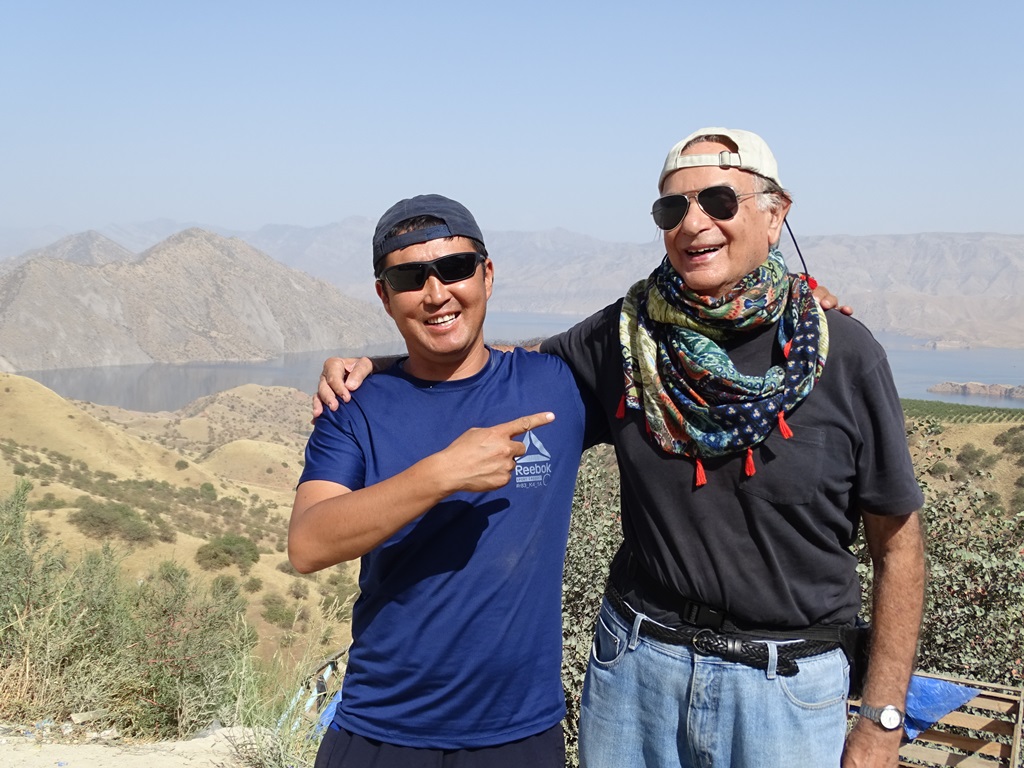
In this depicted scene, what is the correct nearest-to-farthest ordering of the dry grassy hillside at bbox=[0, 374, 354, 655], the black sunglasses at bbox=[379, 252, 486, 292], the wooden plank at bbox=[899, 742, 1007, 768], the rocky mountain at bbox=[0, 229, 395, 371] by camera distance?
1. the black sunglasses at bbox=[379, 252, 486, 292]
2. the wooden plank at bbox=[899, 742, 1007, 768]
3. the dry grassy hillside at bbox=[0, 374, 354, 655]
4. the rocky mountain at bbox=[0, 229, 395, 371]

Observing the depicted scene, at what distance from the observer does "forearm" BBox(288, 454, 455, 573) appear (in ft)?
6.27

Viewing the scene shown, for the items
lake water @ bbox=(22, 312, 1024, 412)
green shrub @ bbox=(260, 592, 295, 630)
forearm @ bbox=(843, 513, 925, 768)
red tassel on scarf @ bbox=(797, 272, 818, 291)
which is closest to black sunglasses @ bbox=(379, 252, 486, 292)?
red tassel on scarf @ bbox=(797, 272, 818, 291)

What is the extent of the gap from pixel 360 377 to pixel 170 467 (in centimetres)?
4204

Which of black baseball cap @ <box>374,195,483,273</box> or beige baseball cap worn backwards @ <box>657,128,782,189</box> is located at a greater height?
beige baseball cap worn backwards @ <box>657,128,782,189</box>

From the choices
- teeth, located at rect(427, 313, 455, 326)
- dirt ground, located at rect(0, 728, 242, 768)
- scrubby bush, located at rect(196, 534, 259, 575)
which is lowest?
scrubby bush, located at rect(196, 534, 259, 575)

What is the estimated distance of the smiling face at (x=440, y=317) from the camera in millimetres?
2291

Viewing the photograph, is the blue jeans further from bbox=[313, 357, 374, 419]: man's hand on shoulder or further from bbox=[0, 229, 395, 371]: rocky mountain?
bbox=[0, 229, 395, 371]: rocky mountain

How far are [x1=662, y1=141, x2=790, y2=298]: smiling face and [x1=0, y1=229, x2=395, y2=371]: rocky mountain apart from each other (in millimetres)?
133860

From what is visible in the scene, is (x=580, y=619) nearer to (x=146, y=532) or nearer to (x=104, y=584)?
(x=104, y=584)

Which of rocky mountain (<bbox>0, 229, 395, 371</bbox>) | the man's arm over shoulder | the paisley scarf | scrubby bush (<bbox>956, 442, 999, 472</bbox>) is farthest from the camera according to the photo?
rocky mountain (<bbox>0, 229, 395, 371</bbox>)

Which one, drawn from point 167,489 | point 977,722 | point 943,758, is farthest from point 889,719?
point 167,489

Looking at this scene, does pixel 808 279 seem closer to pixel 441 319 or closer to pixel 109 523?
pixel 441 319

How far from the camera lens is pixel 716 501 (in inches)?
84.0

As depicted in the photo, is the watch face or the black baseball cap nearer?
the watch face
